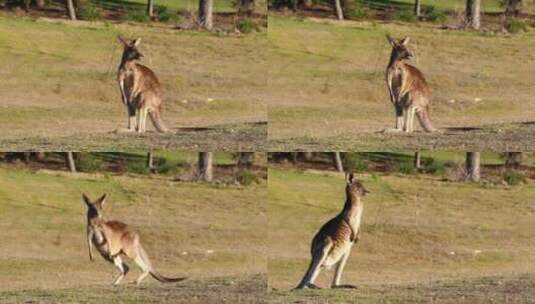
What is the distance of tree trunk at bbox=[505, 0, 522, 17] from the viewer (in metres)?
21.4

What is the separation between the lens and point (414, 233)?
20750mm

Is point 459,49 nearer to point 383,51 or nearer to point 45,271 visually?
point 383,51

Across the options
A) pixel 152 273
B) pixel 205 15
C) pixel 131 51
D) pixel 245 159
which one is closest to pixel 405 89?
pixel 245 159

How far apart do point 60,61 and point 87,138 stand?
3.51ft

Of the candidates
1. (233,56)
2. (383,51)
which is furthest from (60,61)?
(383,51)

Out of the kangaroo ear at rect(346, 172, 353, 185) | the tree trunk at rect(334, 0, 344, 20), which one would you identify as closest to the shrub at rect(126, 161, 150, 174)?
the kangaroo ear at rect(346, 172, 353, 185)

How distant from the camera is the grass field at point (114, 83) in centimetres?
2044

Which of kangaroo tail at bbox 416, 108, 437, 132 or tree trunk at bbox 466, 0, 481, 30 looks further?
tree trunk at bbox 466, 0, 481, 30

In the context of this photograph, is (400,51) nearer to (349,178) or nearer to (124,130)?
(349,178)

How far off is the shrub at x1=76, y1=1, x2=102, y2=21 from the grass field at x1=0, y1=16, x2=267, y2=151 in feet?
0.26

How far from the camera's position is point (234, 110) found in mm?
20891

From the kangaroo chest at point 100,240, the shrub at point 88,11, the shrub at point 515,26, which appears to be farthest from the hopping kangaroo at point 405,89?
the kangaroo chest at point 100,240

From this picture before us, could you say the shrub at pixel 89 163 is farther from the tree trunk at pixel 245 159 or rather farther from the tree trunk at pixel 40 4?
the tree trunk at pixel 40 4

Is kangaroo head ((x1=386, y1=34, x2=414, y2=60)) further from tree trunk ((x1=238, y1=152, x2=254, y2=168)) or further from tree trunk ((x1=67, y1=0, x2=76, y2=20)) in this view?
tree trunk ((x1=67, y1=0, x2=76, y2=20))
